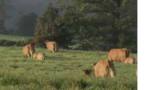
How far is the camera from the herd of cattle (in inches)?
63.7

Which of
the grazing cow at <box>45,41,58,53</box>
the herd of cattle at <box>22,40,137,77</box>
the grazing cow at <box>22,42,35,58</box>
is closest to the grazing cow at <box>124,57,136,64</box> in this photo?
the herd of cattle at <box>22,40,137,77</box>

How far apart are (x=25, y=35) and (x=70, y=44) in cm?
24

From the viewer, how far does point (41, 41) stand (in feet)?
5.43

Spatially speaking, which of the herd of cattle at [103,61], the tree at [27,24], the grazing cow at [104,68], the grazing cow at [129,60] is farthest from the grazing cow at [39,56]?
the grazing cow at [129,60]

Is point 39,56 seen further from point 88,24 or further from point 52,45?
point 88,24

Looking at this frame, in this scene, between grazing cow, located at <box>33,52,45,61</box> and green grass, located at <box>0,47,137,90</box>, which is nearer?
green grass, located at <box>0,47,137,90</box>

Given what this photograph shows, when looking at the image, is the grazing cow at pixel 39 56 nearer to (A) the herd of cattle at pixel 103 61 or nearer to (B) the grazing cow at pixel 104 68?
(A) the herd of cattle at pixel 103 61

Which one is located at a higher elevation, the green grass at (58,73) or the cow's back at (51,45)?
the cow's back at (51,45)

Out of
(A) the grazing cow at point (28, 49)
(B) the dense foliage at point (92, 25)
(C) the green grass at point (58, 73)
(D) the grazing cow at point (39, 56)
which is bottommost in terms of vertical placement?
(C) the green grass at point (58, 73)

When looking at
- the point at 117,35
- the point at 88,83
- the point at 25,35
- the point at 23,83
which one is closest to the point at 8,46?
the point at 25,35

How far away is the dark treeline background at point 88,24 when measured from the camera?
162 centimetres

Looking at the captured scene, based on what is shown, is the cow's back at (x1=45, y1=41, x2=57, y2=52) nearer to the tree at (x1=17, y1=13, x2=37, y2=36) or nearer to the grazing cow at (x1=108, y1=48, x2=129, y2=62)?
the tree at (x1=17, y1=13, x2=37, y2=36)

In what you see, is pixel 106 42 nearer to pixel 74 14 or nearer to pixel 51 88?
pixel 74 14

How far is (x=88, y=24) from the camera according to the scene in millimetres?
1671
